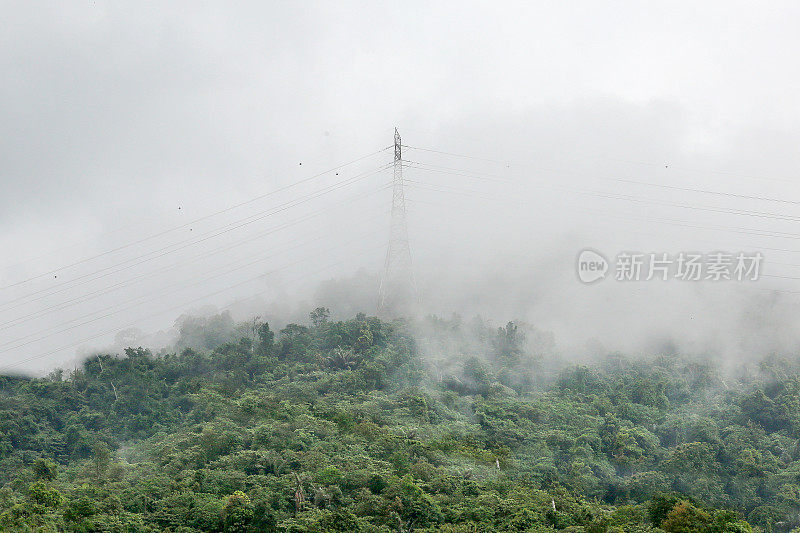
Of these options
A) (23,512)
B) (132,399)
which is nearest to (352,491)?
(23,512)

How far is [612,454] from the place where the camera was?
4988 cm

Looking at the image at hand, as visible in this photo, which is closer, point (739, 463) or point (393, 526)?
point (393, 526)

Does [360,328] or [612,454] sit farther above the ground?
[360,328]

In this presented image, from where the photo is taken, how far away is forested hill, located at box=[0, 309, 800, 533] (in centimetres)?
3488

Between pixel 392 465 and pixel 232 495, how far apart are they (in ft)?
27.0

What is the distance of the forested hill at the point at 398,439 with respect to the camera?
3488cm

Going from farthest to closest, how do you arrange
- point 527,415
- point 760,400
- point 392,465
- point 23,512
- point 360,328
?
point 360,328, point 760,400, point 527,415, point 392,465, point 23,512

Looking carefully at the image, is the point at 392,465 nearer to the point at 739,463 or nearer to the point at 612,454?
the point at 612,454

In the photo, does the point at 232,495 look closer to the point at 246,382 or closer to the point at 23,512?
the point at 23,512

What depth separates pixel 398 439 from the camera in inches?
1736

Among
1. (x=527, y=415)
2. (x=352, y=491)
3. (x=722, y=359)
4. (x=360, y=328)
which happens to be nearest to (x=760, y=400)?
(x=722, y=359)

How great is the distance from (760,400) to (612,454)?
14323mm

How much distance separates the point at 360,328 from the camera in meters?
67.2

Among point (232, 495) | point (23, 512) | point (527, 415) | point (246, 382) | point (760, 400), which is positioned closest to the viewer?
point (23, 512)
